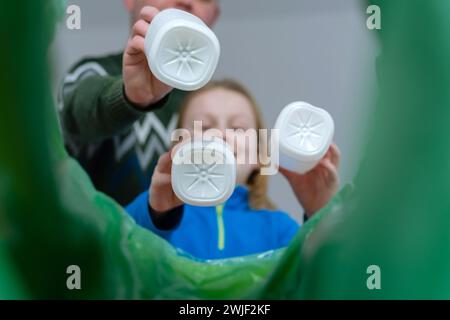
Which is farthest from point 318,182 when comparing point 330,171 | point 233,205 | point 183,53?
point 183,53

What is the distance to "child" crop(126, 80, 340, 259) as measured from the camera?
1.06m

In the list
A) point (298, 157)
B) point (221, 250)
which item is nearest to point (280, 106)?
point (298, 157)

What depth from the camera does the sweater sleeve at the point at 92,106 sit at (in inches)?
41.1

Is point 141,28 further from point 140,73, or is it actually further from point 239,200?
point 239,200

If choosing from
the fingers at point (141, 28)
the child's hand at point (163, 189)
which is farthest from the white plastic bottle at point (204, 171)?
the fingers at point (141, 28)

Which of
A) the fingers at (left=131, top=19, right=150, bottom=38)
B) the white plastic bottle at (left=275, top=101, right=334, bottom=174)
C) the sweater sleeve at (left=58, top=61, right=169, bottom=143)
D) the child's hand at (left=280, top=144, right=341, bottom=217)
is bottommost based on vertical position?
the child's hand at (left=280, top=144, right=341, bottom=217)

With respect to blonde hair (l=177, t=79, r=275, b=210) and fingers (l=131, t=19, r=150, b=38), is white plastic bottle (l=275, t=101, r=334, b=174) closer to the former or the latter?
blonde hair (l=177, t=79, r=275, b=210)

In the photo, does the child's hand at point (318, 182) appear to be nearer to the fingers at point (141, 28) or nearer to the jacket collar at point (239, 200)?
the jacket collar at point (239, 200)

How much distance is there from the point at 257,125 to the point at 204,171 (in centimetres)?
16

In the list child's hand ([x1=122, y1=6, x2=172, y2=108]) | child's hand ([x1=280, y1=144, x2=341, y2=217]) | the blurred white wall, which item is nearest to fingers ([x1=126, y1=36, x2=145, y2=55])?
child's hand ([x1=122, y1=6, x2=172, y2=108])

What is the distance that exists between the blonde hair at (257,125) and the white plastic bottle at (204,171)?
0.48ft

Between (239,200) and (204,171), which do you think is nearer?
(204,171)

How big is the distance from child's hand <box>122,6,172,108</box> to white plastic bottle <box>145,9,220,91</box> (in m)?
0.05

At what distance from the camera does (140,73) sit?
3.29 feet
